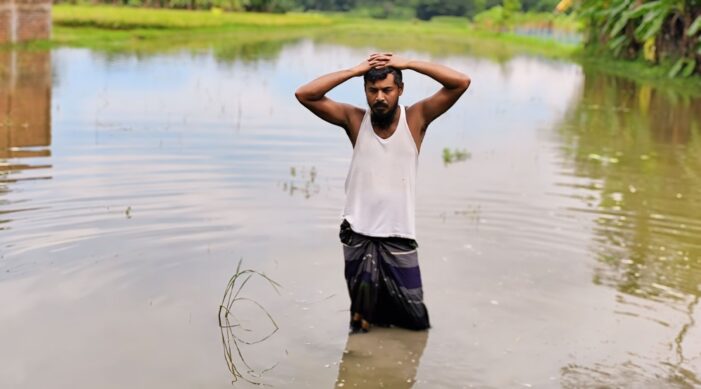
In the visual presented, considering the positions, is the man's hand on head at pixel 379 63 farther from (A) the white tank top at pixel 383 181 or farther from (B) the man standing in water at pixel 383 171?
(A) the white tank top at pixel 383 181

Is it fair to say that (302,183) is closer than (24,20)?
Yes

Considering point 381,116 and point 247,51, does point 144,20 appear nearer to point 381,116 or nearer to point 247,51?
point 247,51

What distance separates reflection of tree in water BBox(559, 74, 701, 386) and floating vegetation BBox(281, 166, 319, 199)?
2.57 meters

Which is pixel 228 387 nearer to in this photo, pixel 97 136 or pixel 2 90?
pixel 97 136

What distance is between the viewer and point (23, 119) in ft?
41.9

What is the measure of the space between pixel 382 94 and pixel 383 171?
0.40 meters

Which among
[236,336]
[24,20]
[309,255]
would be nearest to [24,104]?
[309,255]

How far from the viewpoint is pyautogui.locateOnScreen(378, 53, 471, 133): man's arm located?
4.80 meters

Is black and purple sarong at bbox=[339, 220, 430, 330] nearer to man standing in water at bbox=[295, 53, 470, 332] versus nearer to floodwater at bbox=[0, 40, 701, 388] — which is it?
man standing in water at bbox=[295, 53, 470, 332]

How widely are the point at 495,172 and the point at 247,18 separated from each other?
5161cm

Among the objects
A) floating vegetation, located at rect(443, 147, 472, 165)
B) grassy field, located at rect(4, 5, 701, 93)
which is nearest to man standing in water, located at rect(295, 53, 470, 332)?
floating vegetation, located at rect(443, 147, 472, 165)

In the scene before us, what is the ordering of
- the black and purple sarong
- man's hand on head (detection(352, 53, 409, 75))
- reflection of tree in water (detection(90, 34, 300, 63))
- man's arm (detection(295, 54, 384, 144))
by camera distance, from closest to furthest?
man's hand on head (detection(352, 53, 409, 75)) → man's arm (detection(295, 54, 384, 144)) → the black and purple sarong → reflection of tree in water (detection(90, 34, 300, 63))

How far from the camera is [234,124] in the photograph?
44.5 feet

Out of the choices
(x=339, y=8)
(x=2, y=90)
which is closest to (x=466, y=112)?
(x=2, y=90)
